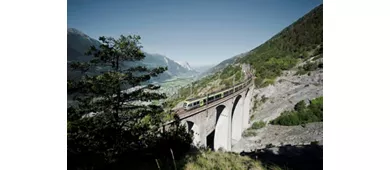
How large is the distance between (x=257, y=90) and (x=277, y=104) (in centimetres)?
240

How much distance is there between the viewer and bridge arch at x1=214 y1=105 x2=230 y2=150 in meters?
10.3

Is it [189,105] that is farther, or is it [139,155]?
[189,105]

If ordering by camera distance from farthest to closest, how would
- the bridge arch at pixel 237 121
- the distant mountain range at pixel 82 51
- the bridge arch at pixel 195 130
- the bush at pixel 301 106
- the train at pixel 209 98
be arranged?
1. the bridge arch at pixel 237 121
2. the bush at pixel 301 106
3. the bridge arch at pixel 195 130
4. the train at pixel 209 98
5. the distant mountain range at pixel 82 51

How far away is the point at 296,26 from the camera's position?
4.97 meters

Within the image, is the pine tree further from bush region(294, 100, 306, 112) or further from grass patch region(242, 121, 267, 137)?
grass patch region(242, 121, 267, 137)

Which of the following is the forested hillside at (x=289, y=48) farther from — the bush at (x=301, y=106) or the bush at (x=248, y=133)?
the bush at (x=248, y=133)

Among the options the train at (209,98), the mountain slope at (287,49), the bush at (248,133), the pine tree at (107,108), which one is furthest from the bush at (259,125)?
the pine tree at (107,108)

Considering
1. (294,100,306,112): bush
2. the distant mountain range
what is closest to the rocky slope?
(294,100,306,112): bush

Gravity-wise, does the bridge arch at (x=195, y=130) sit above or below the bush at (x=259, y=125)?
above

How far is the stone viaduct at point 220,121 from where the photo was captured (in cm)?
683

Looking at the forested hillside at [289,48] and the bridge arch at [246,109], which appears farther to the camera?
the bridge arch at [246,109]

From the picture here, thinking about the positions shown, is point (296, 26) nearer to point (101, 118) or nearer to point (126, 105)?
point (126, 105)

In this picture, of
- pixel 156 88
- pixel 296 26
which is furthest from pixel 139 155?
pixel 296 26

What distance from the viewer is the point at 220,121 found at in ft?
34.8
